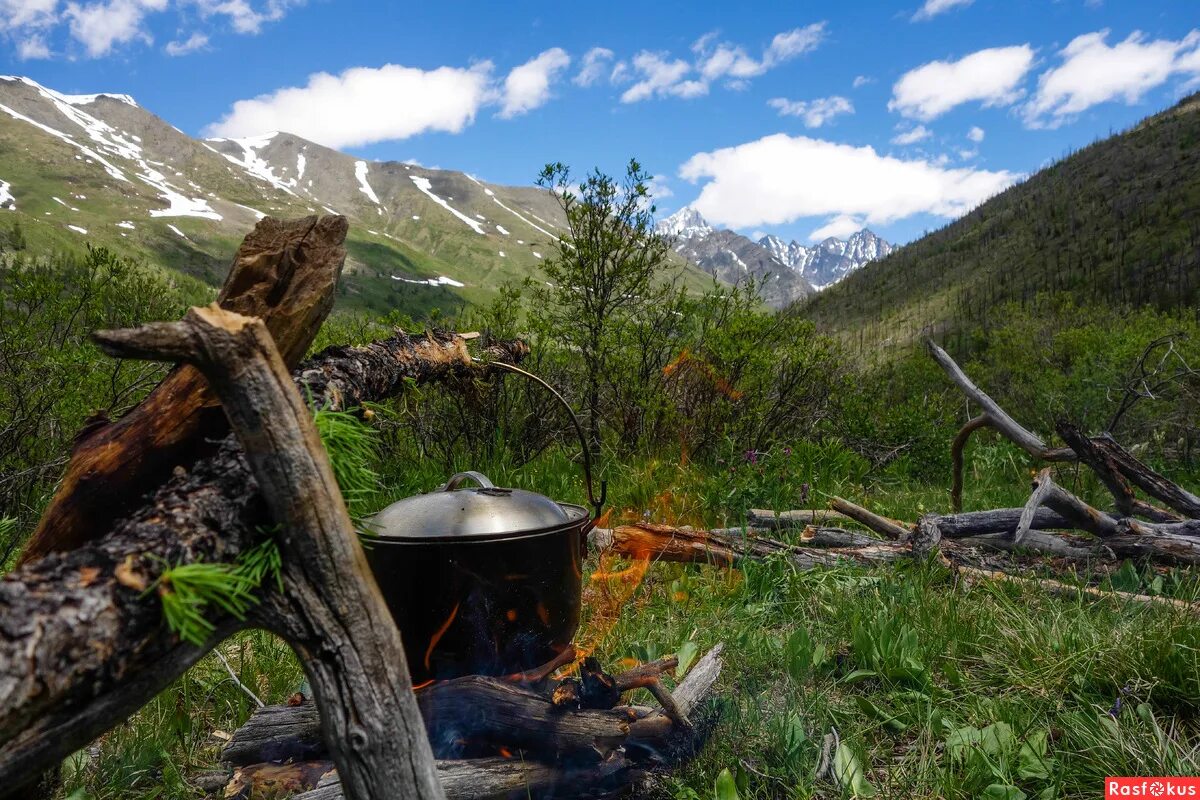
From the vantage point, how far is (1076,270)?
44.0 meters

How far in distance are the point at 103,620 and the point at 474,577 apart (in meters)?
1.47

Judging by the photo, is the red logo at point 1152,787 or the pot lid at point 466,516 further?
the pot lid at point 466,516

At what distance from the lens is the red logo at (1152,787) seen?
214cm

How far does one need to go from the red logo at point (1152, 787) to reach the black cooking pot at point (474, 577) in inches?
76.0

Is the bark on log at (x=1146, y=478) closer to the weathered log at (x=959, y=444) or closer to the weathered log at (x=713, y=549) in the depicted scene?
the weathered log at (x=959, y=444)

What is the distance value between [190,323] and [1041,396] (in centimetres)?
1120

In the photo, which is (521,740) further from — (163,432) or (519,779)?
(163,432)

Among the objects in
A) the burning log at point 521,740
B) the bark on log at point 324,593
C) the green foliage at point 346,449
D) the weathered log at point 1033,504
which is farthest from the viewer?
the weathered log at point 1033,504

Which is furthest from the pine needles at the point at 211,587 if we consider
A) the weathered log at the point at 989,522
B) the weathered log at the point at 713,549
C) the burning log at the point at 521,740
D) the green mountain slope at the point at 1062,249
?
the green mountain slope at the point at 1062,249

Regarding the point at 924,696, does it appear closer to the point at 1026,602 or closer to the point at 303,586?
the point at 1026,602

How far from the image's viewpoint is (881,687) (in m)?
2.99

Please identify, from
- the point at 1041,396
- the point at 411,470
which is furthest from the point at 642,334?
the point at 1041,396

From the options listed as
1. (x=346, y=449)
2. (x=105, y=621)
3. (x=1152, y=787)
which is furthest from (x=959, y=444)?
(x=105, y=621)

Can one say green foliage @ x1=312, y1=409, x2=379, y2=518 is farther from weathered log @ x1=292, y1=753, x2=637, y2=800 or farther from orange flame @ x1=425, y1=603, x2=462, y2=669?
weathered log @ x1=292, y1=753, x2=637, y2=800
